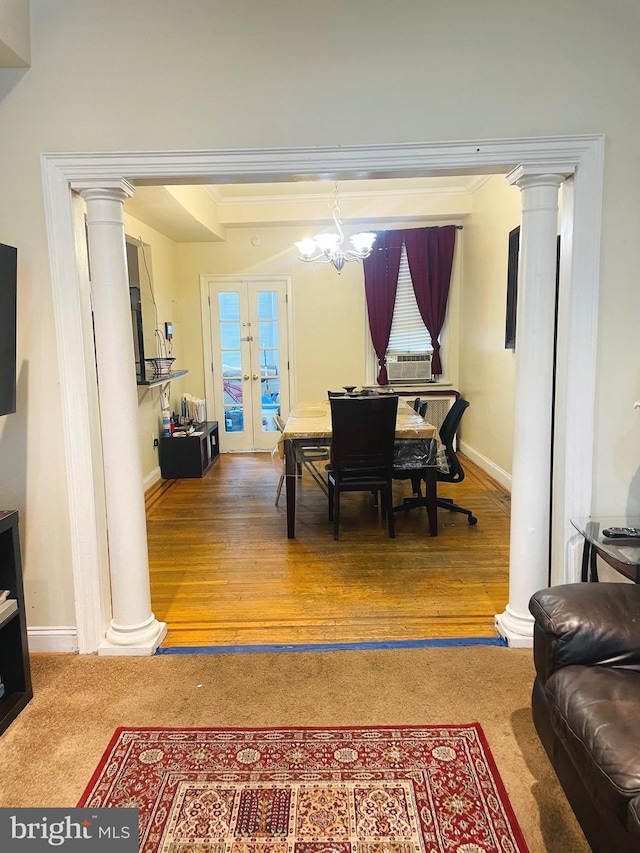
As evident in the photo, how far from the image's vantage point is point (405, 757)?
188cm

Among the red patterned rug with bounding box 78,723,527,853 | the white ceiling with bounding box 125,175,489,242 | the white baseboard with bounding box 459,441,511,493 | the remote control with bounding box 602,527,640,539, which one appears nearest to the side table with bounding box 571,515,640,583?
the remote control with bounding box 602,527,640,539

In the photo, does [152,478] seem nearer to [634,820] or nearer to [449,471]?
[449,471]

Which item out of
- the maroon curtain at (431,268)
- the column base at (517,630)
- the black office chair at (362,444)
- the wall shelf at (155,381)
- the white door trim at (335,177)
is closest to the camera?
the white door trim at (335,177)

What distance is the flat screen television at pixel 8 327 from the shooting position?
2148mm

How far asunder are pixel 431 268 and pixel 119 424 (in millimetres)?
4956

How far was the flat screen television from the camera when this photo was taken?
2148mm

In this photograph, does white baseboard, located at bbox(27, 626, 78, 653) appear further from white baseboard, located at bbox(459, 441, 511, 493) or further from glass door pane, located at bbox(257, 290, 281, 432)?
glass door pane, located at bbox(257, 290, 281, 432)

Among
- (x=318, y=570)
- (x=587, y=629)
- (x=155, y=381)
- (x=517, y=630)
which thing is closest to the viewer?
(x=587, y=629)

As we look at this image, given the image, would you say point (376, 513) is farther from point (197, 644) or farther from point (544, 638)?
point (544, 638)

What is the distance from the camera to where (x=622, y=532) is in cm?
221

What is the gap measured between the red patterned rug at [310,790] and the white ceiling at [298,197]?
4.68 metres

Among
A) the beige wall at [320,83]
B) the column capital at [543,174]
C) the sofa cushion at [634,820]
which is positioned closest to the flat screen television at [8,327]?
the beige wall at [320,83]

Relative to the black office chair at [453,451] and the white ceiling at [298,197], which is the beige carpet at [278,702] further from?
the white ceiling at [298,197]

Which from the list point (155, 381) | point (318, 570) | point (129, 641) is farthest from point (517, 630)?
point (155, 381)
